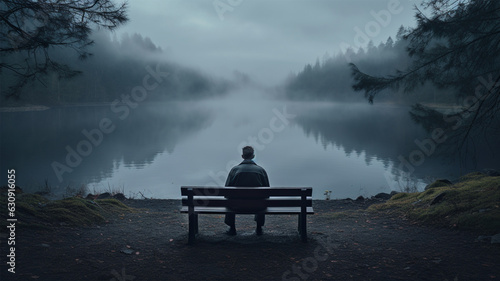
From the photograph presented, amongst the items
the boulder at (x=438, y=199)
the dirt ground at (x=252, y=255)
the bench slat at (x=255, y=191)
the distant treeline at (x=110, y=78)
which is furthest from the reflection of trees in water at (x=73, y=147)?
the distant treeline at (x=110, y=78)

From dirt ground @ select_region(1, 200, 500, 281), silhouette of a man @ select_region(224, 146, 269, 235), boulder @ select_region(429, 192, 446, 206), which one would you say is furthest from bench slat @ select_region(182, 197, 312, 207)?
boulder @ select_region(429, 192, 446, 206)

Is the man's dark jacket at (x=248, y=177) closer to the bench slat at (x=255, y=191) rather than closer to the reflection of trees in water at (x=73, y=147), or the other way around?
the bench slat at (x=255, y=191)

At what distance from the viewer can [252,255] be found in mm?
5191

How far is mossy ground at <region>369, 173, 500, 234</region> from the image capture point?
233 inches

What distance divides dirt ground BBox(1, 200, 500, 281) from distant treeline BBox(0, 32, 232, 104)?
56850 mm

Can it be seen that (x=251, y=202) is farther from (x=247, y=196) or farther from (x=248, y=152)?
(x=248, y=152)

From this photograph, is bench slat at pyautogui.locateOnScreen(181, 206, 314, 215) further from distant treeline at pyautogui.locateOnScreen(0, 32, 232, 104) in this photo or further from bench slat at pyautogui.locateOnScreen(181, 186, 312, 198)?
distant treeline at pyautogui.locateOnScreen(0, 32, 232, 104)

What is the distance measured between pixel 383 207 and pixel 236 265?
219 inches

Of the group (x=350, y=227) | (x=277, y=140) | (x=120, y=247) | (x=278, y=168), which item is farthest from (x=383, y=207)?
(x=277, y=140)

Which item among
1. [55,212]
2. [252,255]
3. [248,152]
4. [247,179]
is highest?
[248,152]

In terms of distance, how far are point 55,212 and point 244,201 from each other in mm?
3510

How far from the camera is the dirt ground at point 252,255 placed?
4473mm

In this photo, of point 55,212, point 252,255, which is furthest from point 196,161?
point 252,255

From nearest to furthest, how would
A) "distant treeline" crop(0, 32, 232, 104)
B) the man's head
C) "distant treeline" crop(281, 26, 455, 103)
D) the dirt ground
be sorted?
the dirt ground, the man's head, "distant treeline" crop(0, 32, 232, 104), "distant treeline" crop(281, 26, 455, 103)
